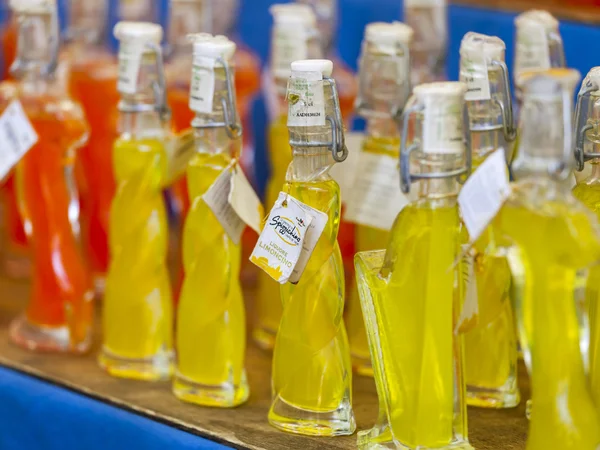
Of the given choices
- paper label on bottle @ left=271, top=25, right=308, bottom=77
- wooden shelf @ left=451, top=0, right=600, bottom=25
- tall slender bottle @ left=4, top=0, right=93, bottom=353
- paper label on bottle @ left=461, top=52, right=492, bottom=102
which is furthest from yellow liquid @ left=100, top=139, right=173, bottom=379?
wooden shelf @ left=451, top=0, right=600, bottom=25

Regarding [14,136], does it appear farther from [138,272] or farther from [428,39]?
[428,39]

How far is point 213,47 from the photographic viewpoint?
45.9 inches

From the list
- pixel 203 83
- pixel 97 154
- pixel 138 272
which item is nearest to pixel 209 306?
pixel 138 272

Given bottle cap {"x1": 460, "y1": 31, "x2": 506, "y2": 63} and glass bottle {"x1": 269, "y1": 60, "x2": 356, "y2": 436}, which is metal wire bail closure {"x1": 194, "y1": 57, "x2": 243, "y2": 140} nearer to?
glass bottle {"x1": 269, "y1": 60, "x2": 356, "y2": 436}

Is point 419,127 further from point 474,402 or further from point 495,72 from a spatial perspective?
point 474,402

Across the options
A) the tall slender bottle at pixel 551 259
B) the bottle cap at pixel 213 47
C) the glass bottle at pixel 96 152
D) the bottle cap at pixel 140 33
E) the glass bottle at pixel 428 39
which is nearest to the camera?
the tall slender bottle at pixel 551 259

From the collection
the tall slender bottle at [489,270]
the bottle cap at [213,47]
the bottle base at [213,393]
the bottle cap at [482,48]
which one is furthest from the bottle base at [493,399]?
the bottle cap at [213,47]

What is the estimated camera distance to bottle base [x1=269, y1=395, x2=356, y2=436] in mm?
1143

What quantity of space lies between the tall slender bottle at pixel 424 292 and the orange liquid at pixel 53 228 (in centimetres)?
53

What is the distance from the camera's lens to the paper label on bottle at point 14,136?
137 centimetres

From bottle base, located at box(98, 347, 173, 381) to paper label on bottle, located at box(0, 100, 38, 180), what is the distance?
0.30 meters

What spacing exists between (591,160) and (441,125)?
0.74ft

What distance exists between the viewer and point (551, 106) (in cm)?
92

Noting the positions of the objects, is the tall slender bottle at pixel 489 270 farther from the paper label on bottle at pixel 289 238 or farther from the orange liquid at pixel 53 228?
the orange liquid at pixel 53 228
